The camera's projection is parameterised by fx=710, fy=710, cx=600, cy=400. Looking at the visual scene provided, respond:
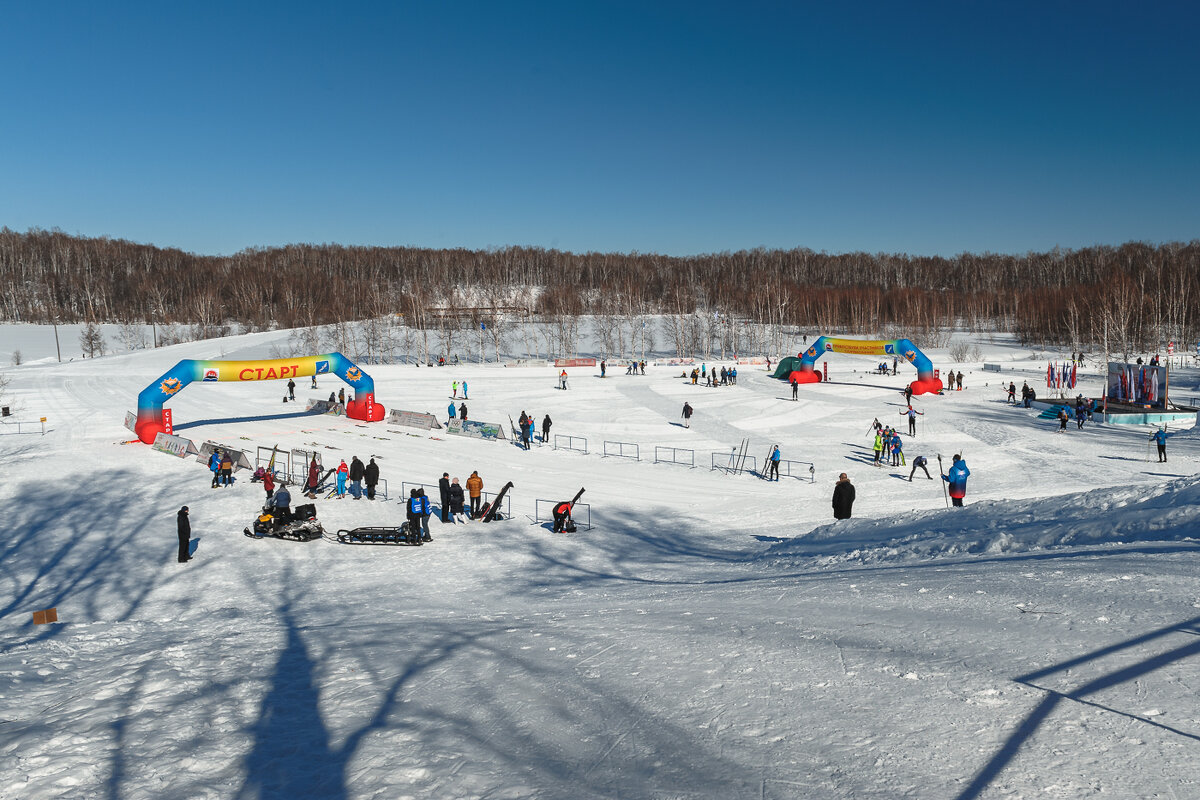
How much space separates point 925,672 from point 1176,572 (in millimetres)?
3626

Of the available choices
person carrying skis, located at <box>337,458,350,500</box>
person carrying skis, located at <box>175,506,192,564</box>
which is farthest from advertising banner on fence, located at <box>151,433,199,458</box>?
person carrying skis, located at <box>175,506,192,564</box>

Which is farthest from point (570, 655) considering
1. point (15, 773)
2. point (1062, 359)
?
point (1062, 359)

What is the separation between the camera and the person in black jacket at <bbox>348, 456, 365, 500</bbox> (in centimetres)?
1738

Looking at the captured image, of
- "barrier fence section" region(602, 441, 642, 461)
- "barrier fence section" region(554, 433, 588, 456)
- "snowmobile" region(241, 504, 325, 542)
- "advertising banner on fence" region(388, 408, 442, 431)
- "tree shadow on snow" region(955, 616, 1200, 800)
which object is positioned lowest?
"barrier fence section" region(602, 441, 642, 461)

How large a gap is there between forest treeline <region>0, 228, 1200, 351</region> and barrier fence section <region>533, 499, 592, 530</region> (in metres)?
63.6

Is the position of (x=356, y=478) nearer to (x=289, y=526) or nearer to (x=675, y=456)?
(x=289, y=526)

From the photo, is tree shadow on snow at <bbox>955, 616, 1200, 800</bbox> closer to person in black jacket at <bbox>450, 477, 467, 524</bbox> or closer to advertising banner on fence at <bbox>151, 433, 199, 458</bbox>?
person in black jacket at <bbox>450, 477, 467, 524</bbox>

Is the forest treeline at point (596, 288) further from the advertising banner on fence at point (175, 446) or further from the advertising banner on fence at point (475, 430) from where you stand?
the advertising banner on fence at point (175, 446)

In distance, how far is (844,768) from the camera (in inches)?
161

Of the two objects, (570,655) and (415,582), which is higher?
(570,655)

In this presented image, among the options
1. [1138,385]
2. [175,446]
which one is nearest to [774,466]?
[175,446]

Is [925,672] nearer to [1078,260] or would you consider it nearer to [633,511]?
[633,511]

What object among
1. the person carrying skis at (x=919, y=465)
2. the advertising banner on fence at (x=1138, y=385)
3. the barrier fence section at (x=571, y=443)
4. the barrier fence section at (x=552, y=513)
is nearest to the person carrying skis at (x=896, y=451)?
the person carrying skis at (x=919, y=465)

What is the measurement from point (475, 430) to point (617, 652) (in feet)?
70.4
